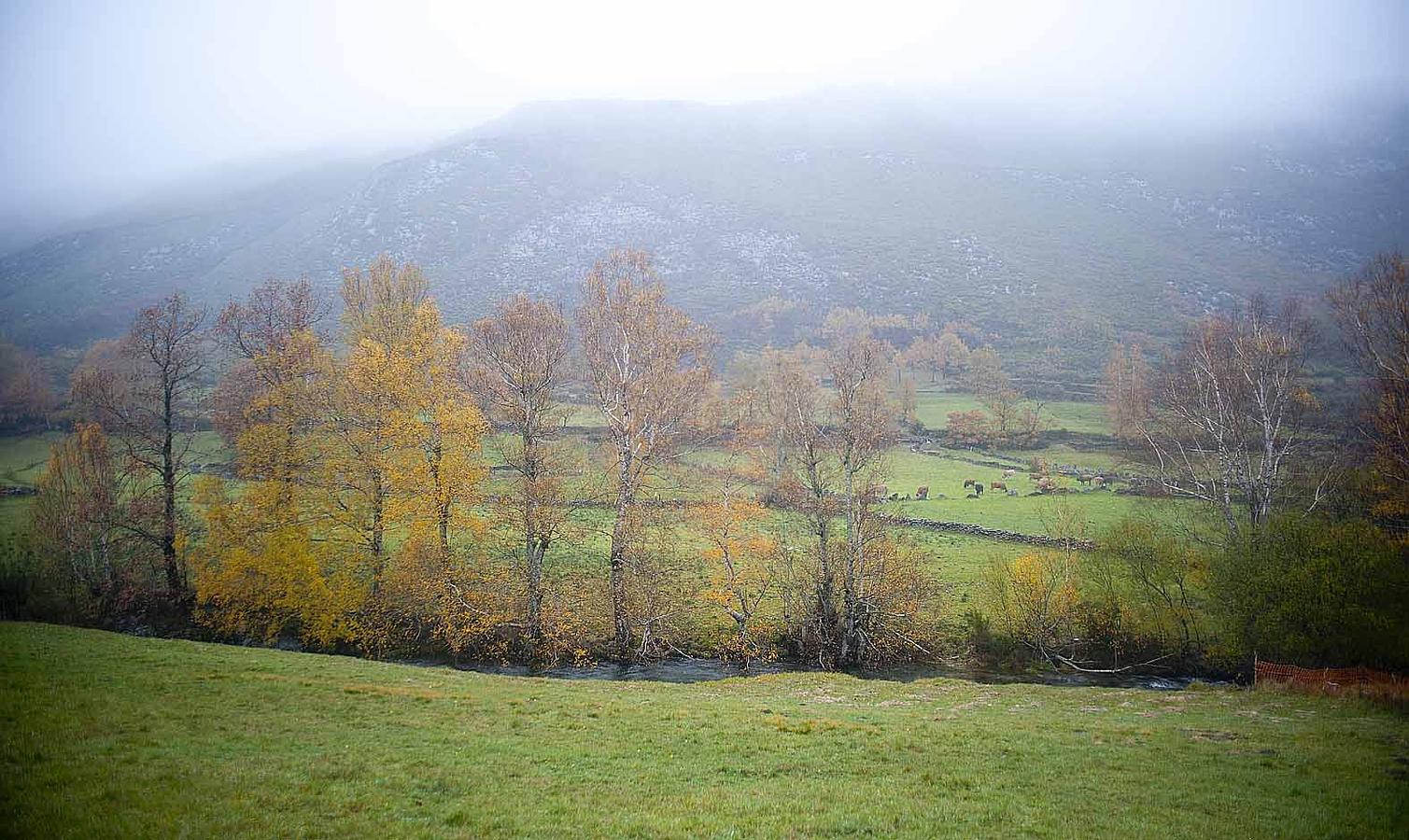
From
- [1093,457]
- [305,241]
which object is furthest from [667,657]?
[305,241]

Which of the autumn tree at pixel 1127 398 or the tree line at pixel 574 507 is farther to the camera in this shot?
the autumn tree at pixel 1127 398

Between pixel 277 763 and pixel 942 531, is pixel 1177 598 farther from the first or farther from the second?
pixel 277 763

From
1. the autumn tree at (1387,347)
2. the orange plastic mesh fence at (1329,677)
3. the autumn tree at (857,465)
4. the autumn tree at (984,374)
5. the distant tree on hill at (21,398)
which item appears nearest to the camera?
the orange plastic mesh fence at (1329,677)

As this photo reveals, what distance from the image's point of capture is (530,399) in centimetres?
3525

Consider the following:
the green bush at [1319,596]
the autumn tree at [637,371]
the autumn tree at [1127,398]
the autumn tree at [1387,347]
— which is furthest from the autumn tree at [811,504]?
the autumn tree at [1127,398]

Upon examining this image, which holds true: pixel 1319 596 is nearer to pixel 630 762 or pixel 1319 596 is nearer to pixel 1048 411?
pixel 630 762

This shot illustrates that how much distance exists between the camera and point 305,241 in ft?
622

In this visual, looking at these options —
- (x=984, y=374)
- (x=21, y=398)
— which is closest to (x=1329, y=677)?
(x=984, y=374)

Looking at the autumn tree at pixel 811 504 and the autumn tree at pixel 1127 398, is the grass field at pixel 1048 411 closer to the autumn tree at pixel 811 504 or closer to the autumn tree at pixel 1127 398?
the autumn tree at pixel 1127 398

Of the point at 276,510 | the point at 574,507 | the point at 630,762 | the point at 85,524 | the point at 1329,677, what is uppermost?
the point at 276,510

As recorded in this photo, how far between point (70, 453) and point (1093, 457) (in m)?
97.3

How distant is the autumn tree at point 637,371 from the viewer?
36.0 m

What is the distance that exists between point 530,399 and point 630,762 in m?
23.7

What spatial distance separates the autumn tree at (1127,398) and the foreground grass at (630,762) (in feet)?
148
